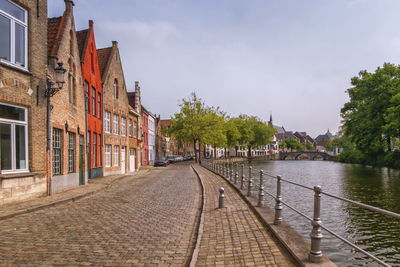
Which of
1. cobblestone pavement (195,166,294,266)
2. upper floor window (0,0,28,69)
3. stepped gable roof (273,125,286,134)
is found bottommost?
cobblestone pavement (195,166,294,266)

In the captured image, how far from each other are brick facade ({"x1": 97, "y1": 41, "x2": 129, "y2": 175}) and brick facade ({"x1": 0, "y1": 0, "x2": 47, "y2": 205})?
1307cm

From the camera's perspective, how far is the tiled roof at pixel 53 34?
14664mm

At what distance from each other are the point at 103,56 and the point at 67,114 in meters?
14.0

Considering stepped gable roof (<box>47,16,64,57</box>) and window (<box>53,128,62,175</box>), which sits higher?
stepped gable roof (<box>47,16,64,57</box>)

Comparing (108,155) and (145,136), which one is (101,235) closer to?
(108,155)

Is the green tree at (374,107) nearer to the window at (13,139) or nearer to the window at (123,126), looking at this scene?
the window at (123,126)

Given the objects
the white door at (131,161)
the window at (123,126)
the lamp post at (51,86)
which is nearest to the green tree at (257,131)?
the white door at (131,161)

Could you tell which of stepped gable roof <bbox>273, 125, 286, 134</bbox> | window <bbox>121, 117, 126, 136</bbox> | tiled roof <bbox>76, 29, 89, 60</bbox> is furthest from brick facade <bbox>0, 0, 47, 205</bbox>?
stepped gable roof <bbox>273, 125, 286, 134</bbox>

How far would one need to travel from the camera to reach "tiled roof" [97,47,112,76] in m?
27.6

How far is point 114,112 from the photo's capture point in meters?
28.8

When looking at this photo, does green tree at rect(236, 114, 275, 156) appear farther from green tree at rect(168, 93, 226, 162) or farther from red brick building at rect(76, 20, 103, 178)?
red brick building at rect(76, 20, 103, 178)

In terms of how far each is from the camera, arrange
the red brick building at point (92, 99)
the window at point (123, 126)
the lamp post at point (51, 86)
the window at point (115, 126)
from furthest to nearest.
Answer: the window at point (123, 126) → the window at point (115, 126) → the red brick building at point (92, 99) → the lamp post at point (51, 86)

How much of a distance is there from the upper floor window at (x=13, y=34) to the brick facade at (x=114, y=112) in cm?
1404

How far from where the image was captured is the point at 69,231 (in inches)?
298
